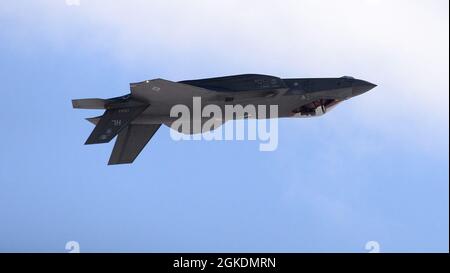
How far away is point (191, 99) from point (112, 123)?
173 inches

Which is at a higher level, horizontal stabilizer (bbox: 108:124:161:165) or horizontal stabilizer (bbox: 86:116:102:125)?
horizontal stabilizer (bbox: 86:116:102:125)

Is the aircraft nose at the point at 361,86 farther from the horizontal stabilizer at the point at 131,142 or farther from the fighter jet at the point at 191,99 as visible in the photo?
the horizontal stabilizer at the point at 131,142

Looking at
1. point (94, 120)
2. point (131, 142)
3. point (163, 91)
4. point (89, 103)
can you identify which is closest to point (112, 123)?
point (89, 103)

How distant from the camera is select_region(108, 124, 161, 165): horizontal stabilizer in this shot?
140 feet

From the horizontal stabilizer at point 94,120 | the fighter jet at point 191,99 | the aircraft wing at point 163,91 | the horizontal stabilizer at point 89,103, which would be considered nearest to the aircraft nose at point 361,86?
the fighter jet at point 191,99

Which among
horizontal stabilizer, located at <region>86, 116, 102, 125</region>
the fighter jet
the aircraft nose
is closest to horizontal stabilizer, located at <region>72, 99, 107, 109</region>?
the fighter jet

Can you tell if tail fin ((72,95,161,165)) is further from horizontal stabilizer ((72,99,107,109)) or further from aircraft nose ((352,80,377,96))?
aircraft nose ((352,80,377,96))

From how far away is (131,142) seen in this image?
140 ft

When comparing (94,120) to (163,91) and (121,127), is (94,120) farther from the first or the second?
(163,91)

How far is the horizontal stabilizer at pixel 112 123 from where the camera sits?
3938 cm
